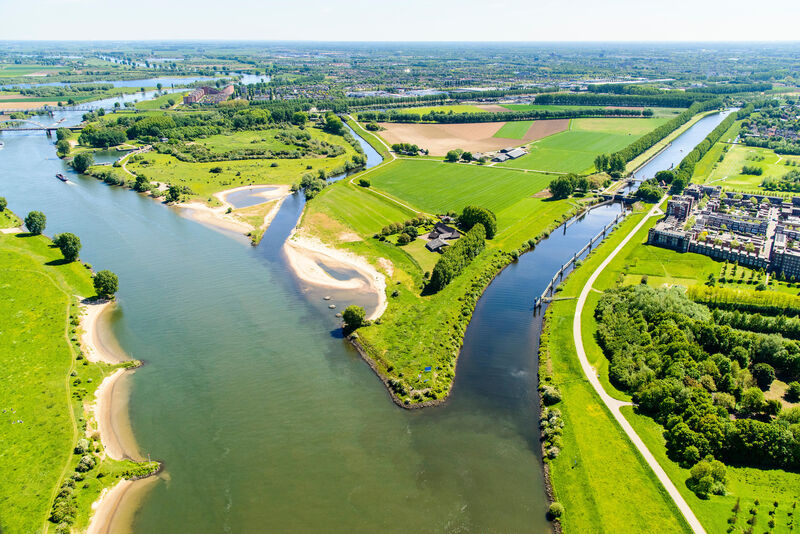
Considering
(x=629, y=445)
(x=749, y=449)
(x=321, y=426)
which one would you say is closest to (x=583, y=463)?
(x=629, y=445)

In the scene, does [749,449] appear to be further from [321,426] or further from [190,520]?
[190,520]

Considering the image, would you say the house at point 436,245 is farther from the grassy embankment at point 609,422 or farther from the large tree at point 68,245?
the large tree at point 68,245

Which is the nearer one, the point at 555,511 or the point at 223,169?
the point at 555,511

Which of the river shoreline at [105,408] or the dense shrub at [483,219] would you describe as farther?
the dense shrub at [483,219]

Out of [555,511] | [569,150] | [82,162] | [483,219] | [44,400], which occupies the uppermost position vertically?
[569,150]

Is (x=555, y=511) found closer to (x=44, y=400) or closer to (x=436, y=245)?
(x=44, y=400)

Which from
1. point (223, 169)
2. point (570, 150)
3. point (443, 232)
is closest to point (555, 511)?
point (443, 232)

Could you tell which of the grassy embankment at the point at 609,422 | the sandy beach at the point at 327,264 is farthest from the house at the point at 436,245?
the grassy embankment at the point at 609,422
